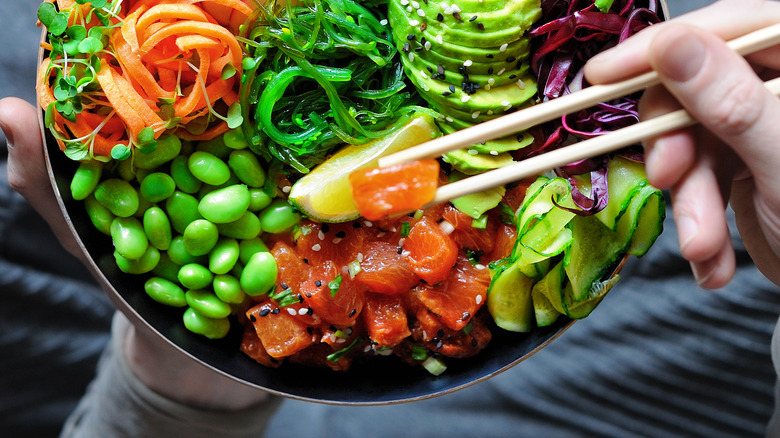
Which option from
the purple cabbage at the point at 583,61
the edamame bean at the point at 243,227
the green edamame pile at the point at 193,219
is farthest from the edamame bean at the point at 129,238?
the purple cabbage at the point at 583,61

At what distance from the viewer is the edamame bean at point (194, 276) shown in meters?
1.69

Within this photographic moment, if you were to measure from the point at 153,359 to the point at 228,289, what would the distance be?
27.8 inches

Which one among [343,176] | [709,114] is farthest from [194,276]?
[709,114]

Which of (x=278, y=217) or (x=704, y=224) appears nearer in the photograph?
(x=704, y=224)

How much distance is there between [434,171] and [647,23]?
2.46ft

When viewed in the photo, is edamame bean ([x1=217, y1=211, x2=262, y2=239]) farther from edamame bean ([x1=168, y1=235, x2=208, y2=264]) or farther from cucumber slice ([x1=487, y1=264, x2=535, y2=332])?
A: cucumber slice ([x1=487, y1=264, x2=535, y2=332])

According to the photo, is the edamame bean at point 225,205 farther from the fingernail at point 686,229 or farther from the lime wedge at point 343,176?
the fingernail at point 686,229

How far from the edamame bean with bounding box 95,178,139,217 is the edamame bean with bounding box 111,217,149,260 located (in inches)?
1.2

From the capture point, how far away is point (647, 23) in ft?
5.10

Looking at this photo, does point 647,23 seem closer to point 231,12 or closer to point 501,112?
point 501,112

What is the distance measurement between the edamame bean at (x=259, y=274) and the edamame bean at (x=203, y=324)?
151mm

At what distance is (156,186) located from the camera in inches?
65.0

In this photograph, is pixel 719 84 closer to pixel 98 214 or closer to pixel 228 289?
pixel 228 289

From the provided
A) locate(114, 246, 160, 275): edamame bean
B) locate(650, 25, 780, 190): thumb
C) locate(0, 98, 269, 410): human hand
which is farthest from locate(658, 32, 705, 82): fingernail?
locate(0, 98, 269, 410): human hand
